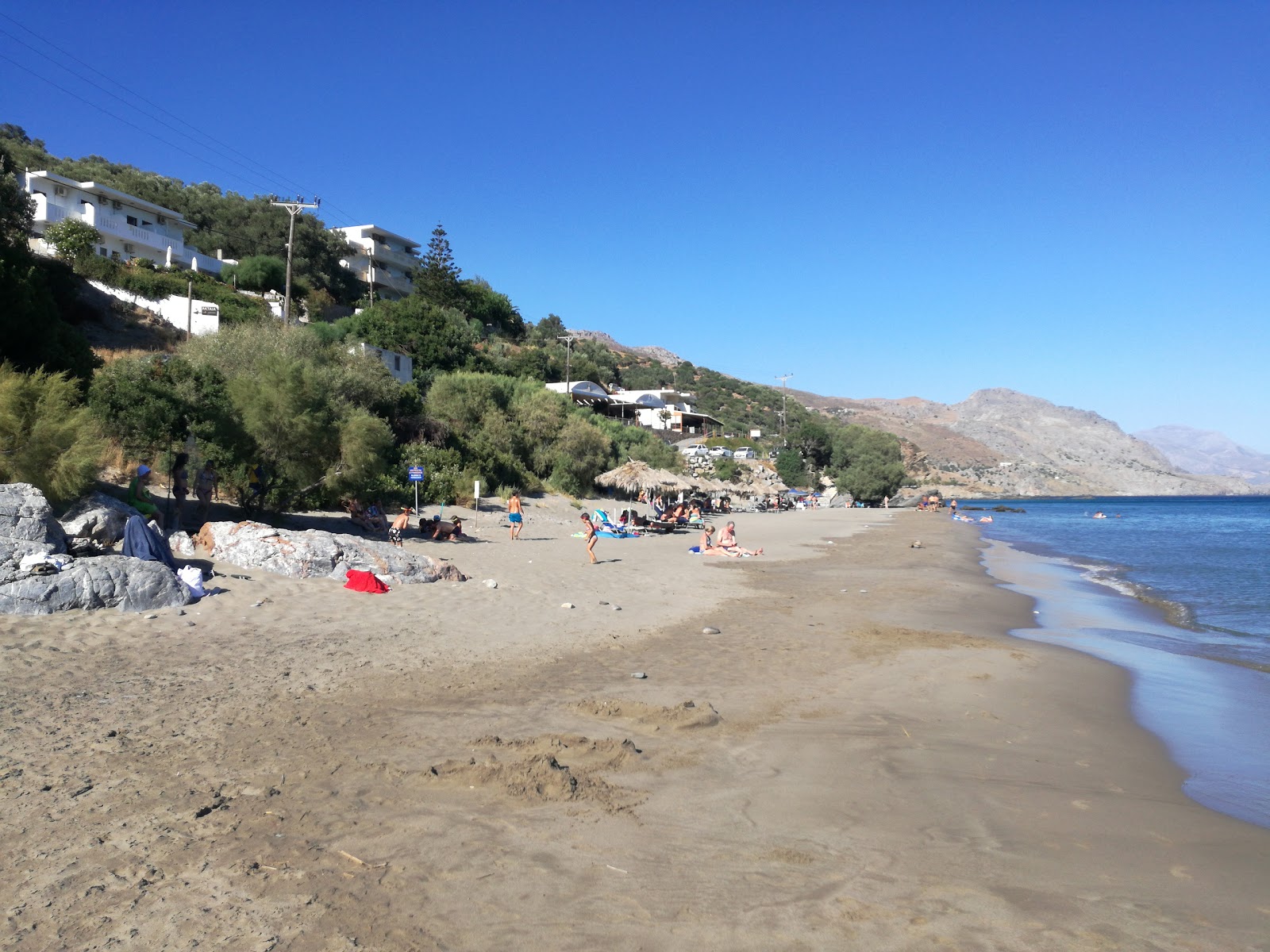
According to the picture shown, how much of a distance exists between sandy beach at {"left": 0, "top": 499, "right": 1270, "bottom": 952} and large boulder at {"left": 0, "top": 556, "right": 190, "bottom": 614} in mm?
241

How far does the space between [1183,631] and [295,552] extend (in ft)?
45.4

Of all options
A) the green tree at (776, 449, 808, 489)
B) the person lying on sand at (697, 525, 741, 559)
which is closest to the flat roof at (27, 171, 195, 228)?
the person lying on sand at (697, 525, 741, 559)

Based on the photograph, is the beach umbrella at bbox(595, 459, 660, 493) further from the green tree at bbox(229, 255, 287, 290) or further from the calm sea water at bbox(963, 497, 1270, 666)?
the green tree at bbox(229, 255, 287, 290)

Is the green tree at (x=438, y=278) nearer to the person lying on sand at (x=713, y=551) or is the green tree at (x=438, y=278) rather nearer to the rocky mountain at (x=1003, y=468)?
the person lying on sand at (x=713, y=551)

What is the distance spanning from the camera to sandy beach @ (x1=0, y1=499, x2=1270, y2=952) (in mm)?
3455

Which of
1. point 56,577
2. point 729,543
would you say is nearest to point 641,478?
point 729,543

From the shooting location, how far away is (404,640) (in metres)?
8.79

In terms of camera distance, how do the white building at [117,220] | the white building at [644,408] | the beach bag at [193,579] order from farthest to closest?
1. the white building at [644,408]
2. the white building at [117,220]
3. the beach bag at [193,579]

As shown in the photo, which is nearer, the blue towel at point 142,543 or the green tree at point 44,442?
the blue towel at point 142,543

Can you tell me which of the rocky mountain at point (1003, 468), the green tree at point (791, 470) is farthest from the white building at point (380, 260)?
the rocky mountain at point (1003, 468)

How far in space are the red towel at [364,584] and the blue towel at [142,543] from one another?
84.8 inches

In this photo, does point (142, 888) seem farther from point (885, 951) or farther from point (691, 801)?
point (885, 951)

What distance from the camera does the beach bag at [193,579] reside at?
940cm

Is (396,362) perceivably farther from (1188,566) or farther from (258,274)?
(1188,566)
